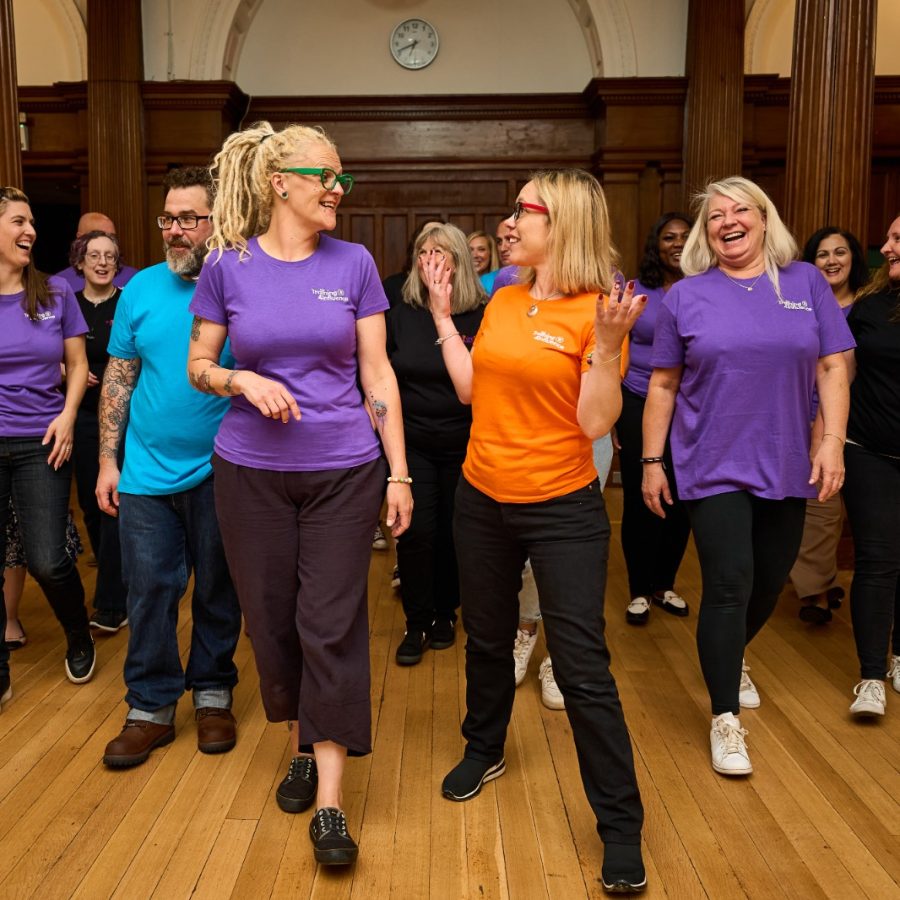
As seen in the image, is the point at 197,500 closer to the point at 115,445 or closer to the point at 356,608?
the point at 115,445

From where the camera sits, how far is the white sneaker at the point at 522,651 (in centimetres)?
360

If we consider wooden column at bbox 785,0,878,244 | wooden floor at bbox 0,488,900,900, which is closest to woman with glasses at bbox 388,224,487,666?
wooden floor at bbox 0,488,900,900

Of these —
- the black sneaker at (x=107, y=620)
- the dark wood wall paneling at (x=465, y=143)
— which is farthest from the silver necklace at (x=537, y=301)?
the dark wood wall paneling at (x=465, y=143)

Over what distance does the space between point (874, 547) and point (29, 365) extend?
292 cm

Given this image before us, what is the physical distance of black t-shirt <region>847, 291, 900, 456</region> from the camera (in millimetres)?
3330

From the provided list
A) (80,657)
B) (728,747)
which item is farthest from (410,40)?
(728,747)

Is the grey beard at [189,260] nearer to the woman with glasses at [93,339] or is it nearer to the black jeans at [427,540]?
the black jeans at [427,540]

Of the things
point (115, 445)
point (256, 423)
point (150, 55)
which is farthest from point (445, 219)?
point (256, 423)

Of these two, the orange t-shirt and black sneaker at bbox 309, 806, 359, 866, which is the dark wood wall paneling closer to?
the orange t-shirt

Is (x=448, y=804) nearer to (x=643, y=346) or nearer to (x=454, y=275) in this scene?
(x=454, y=275)

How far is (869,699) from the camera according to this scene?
10.8 ft

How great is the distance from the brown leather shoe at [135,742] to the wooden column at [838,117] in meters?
3.57

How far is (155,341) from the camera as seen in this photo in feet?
9.39

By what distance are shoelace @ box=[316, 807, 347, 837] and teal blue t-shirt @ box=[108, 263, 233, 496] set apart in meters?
1.02
